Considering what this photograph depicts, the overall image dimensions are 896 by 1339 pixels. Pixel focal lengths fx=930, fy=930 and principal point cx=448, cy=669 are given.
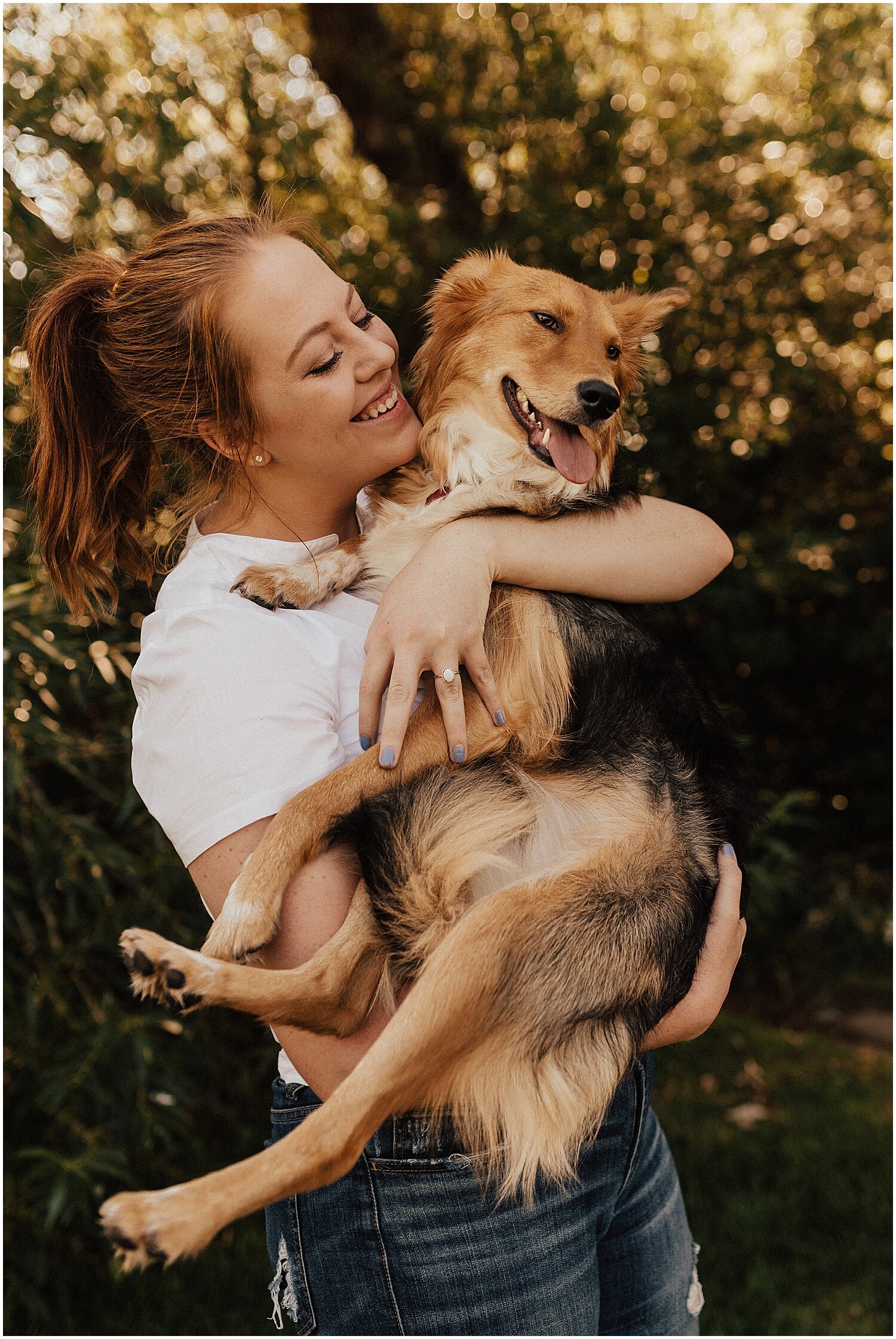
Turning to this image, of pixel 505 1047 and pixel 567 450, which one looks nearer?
pixel 505 1047

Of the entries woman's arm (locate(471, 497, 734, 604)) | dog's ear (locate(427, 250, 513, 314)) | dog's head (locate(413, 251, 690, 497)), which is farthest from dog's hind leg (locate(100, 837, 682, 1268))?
dog's ear (locate(427, 250, 513, 314))

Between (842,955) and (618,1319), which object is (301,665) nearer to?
(618,1319)

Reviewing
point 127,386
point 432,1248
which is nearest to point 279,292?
point 127,386

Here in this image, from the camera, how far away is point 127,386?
1.74 meters

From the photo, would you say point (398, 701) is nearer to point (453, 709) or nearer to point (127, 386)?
point (453, 709)

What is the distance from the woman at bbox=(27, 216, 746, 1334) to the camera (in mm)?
1354

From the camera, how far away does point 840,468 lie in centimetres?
500

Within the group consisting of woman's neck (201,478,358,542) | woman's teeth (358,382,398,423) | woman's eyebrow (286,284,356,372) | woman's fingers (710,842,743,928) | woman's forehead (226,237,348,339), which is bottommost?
woman's fingers (710,842,743,928)

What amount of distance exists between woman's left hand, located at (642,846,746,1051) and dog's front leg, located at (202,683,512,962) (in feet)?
1.81

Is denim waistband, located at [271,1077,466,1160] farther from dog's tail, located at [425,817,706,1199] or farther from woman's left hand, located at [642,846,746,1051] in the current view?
woman's left hand, located at [642,846,746,1051]

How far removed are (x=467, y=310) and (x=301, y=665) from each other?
1.22m

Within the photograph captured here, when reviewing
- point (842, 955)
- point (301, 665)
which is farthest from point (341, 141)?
point (842, 955)

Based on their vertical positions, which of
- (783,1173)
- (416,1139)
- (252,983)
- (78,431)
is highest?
(78,431)

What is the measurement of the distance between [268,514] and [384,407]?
30cm
